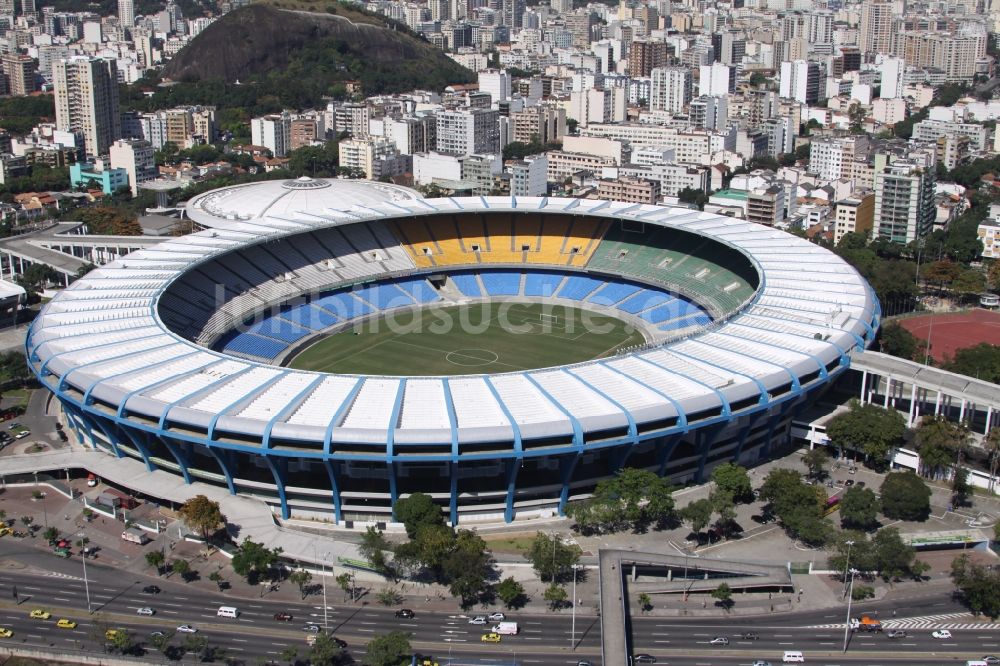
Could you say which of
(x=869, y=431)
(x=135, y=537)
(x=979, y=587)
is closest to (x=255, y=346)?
(x=135, y=537)

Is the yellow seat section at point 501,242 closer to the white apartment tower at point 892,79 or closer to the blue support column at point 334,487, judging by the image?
the blue support column at point 334,487

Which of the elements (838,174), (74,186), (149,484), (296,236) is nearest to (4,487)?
(149,484)

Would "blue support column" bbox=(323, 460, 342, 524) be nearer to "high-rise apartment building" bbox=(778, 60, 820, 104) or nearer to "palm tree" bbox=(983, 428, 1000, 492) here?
"palm tree" bbox=(983, 428, 1000, 492)

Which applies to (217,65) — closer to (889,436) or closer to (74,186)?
(74,186)

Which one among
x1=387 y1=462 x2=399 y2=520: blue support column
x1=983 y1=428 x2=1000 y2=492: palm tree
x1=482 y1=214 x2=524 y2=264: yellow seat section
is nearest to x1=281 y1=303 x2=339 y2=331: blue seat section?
x1=482 y1=214 x2=524 y2=264: yellow seat section

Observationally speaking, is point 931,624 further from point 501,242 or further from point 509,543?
point 501,242
